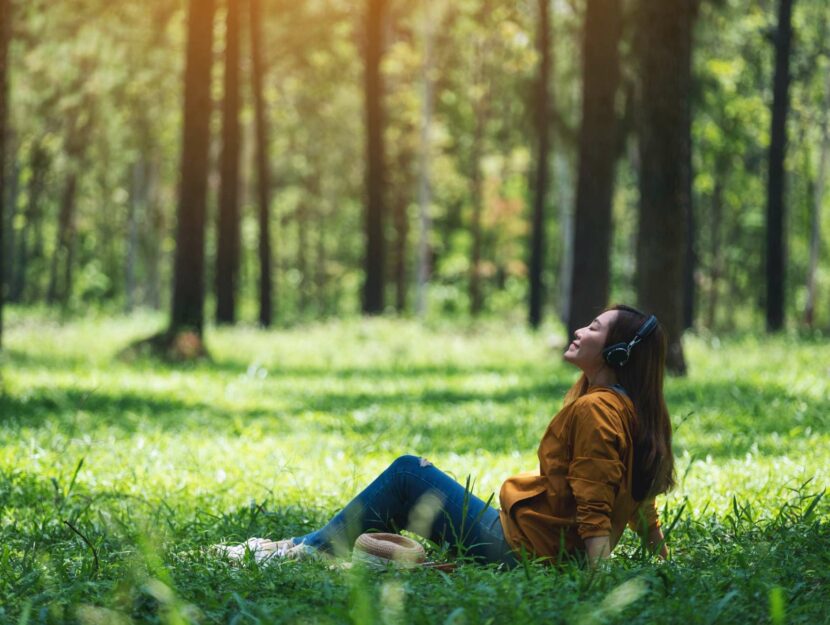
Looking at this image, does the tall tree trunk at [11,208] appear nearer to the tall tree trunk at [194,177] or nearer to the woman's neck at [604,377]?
the tall tree trunk at [194,177]

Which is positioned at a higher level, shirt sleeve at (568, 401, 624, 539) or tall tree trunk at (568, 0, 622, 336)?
tall tree trunk at (568, 0, 622, 336)

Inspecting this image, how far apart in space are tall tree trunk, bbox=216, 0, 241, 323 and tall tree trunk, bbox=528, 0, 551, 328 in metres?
Result: 7.14

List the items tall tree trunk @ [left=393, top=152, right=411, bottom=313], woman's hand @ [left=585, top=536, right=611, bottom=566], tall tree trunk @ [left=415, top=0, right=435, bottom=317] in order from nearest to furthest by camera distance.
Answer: woman's hand @ [left=585, top=536, right=611, bottom=566], tall tree trunk @ [left=415, top=0, right=435, bottom=317], tall tree trunk @ [left=393, top=152, right=411, bottom=313]

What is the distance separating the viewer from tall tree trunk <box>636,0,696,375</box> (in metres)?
14.1

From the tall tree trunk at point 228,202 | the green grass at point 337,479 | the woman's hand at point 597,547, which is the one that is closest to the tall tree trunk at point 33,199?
the tall tree trunk at point 228,202

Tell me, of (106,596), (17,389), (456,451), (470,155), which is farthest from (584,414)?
(470,155)

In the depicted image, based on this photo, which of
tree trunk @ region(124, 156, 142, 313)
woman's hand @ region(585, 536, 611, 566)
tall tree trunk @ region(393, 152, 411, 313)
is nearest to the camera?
woman's hand @ region(585, 536, 611, 566)

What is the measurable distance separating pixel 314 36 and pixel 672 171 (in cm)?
1804

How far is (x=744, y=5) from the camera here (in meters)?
28.0

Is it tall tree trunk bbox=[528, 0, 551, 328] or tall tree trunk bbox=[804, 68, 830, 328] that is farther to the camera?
tall tree trunk bbox=[804, 68, 830, 328]

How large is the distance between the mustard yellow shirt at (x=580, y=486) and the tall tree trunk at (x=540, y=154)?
2067 centimetres

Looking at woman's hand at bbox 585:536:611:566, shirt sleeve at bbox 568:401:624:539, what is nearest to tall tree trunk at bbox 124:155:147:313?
shirt sleeve at bbox 568:401:624:539

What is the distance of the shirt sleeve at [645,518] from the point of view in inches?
203

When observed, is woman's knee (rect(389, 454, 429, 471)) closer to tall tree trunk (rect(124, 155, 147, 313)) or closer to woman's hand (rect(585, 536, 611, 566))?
woman's hand (rect(585, 536, 611, 566))
